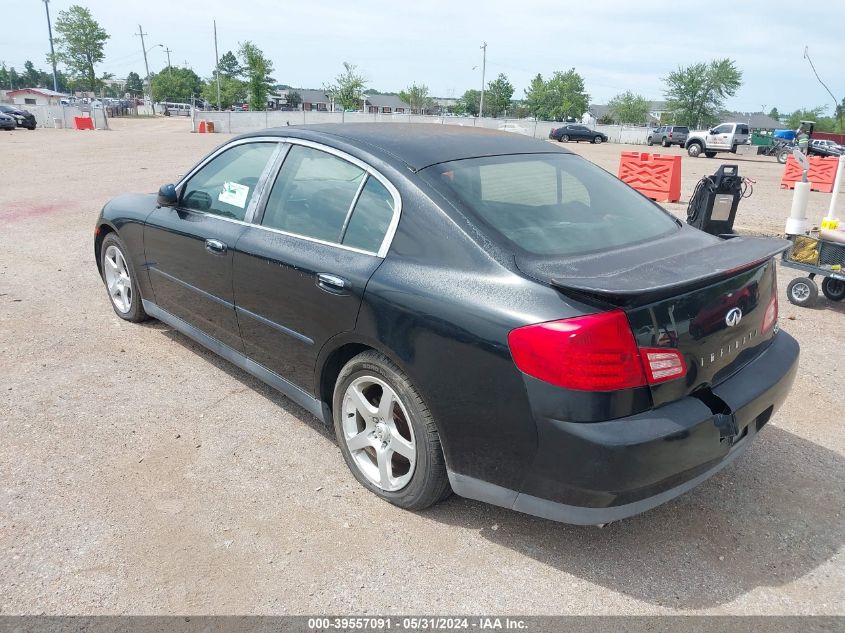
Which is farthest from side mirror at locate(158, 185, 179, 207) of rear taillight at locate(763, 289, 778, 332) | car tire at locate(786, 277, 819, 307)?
car tire at locate(786, 277, 819, 307)

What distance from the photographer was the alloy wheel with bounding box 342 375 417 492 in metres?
2.81

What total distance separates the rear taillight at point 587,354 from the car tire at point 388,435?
0.59m

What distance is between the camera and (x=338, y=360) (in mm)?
3115

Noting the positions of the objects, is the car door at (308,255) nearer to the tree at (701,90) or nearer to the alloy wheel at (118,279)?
the alloy wheel at (118,279)

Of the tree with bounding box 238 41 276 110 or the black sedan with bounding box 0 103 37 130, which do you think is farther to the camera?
the tree with bounding box 238 41 276 110

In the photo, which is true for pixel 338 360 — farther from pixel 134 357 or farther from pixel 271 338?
pixel 134 357

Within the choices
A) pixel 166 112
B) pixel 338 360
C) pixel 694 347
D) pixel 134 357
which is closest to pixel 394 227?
pixel 338 360

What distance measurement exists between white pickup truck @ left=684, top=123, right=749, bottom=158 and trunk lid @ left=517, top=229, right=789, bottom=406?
34792 mm

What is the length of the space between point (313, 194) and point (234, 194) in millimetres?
717

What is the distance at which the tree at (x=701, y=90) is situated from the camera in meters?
76.3

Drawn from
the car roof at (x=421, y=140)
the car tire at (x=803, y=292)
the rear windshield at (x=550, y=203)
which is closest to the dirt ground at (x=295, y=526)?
the rear windshield at (x=550, y=203)

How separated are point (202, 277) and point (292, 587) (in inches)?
81.5

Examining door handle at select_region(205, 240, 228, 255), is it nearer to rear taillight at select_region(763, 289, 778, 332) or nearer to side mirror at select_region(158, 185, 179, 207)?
side mirror at select_region(158, 185, 179, 207)

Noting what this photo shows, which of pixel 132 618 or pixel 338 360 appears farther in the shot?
pixel 338 360
